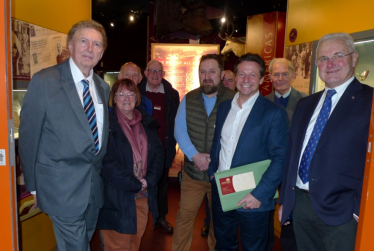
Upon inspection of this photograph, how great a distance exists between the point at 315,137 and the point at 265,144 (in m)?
0.37

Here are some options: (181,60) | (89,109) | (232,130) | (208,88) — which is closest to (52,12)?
(89,109)

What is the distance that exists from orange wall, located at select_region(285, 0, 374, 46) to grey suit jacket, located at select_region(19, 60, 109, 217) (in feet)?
8.06

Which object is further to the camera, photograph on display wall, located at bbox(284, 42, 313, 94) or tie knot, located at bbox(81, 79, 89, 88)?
photograph on display wall, located at bbox(284, 42, 313, 94)

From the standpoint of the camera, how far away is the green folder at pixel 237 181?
6.24 ft

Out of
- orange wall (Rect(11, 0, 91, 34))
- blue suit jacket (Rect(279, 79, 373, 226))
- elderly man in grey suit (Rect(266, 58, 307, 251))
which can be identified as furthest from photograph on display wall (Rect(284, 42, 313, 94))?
orange wall (Rect(11, 0, 91, 34))

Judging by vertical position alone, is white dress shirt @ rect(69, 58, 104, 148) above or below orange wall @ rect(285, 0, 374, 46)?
below

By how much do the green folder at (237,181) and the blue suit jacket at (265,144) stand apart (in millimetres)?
44

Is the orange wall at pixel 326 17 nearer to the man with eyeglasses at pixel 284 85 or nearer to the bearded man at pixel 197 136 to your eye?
the man with eyeglasses at pixel 284 85

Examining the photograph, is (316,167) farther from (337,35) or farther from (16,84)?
(16,84)

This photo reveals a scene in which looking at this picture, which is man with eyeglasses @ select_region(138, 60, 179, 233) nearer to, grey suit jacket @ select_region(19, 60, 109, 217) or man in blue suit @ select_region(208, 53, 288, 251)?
man in blue suit @ select_region(208, 53, 288, 251)

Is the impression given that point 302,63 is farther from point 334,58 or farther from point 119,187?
point 119,187

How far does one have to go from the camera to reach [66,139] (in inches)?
67.0

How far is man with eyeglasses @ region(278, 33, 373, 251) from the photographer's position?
4.86 feet

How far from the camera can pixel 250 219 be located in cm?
196
